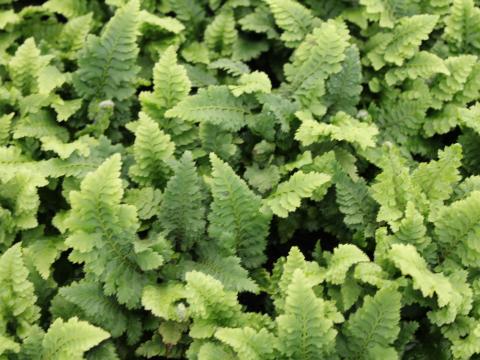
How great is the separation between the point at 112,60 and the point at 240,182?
61.1 inches

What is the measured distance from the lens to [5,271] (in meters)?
3.72

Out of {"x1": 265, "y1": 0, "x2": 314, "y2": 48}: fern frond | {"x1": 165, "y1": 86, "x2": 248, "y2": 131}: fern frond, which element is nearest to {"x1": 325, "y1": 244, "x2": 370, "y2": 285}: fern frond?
{"x1": 165, "y1": 86, "x2": 248, "y2": 131}: fern frond

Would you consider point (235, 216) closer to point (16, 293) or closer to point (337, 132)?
point (337, 132)

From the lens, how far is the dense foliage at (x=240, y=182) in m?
3.66

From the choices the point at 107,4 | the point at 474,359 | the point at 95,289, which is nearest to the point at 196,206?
the point at 95,289

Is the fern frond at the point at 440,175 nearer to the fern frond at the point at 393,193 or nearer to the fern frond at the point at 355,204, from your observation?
the fern frond at the point at 393,193

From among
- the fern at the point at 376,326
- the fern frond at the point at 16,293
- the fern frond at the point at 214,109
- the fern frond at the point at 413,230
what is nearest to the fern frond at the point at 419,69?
the fern frond at the point at 214,109

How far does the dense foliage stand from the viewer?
12.0 feet

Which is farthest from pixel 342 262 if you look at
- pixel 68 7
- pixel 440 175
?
pixel 68 7

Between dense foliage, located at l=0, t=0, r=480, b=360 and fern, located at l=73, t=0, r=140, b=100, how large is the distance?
1cm

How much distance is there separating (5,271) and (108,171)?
87 centimetres

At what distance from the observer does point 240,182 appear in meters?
3.98

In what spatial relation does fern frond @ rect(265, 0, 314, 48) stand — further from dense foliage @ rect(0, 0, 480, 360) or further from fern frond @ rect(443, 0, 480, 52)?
fern frond @ rect(443, 0, 480, 52)

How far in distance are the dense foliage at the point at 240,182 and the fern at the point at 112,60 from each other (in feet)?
0.04
